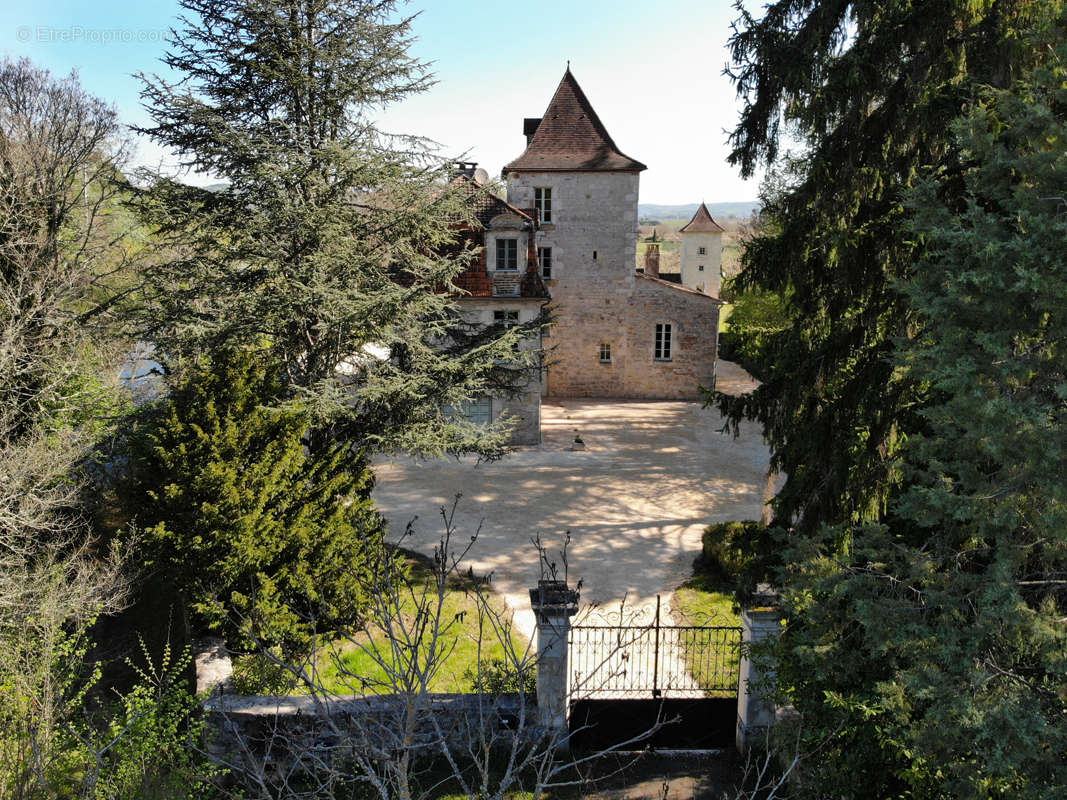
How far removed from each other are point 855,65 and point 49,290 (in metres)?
13.7

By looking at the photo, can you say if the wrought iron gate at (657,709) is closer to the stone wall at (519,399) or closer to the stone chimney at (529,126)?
Answer: the stone wall at (519,399)

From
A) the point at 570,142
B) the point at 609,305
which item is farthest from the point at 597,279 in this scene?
the point at 570,142

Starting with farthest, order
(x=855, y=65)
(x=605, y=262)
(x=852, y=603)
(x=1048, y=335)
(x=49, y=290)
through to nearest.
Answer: (x=605, y=262)
(x=49, y=290)
(x=855, y=65)
(x=852, y=603)
(x=1048, y=335)

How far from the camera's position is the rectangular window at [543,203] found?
26156 mm

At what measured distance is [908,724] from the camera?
6.34 metres

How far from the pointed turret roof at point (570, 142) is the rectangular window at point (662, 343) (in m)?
5.78

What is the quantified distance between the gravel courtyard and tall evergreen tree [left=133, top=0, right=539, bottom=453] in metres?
3.43

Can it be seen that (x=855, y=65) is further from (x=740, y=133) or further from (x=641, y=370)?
(x=641, y=370)

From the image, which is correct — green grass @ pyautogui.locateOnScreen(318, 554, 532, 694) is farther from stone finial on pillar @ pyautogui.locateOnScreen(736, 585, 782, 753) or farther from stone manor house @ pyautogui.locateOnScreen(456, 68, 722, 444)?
stone manor house @ pyautogui.locateOnScreen(456, 68, 722, 444)

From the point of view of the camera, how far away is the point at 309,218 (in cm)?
1099

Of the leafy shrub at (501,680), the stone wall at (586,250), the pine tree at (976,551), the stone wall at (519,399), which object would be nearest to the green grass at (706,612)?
the leafy shrub at (501,680)

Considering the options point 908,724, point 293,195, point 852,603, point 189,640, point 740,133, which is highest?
point 740,133

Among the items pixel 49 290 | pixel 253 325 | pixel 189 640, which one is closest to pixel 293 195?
pixel 253 325

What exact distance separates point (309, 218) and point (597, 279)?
16898 millimetres
